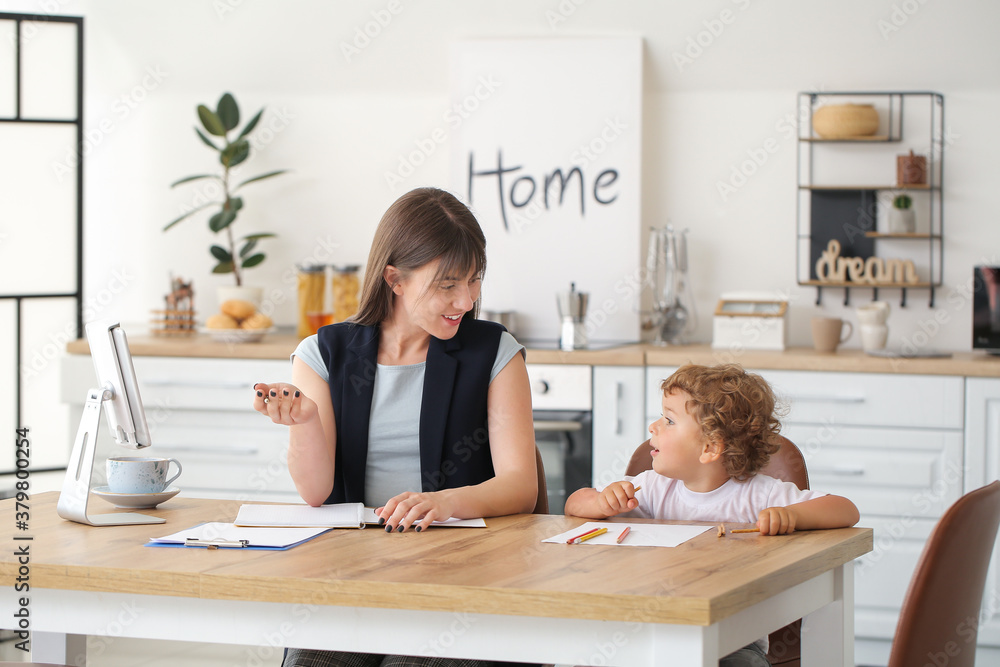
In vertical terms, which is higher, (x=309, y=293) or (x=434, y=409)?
(x=309, y=293)

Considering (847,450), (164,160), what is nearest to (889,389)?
(847,450)

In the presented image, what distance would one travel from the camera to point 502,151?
3527 millimetres

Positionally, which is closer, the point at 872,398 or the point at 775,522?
the point at 775,522

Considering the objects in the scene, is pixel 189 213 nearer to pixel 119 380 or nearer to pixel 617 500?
pixel 119 380

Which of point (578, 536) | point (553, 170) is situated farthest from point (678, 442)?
point (553, 170)

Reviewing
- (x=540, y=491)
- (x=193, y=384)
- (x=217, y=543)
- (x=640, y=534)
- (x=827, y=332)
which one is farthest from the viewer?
(x=193, y=384)

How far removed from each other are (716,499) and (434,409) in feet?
1.68

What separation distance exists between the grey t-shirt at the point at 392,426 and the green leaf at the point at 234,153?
201cm

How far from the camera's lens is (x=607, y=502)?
158cm

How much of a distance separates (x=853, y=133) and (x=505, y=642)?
8.89ft

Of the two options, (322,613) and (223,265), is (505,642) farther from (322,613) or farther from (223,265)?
(223,265)

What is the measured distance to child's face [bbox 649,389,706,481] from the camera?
1.65 m

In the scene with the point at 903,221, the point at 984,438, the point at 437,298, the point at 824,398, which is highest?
the point at 903,221

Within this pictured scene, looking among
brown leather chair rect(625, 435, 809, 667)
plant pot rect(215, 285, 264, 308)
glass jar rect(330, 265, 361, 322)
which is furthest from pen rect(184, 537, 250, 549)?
plant pot rect(215, 285, 264, 308)
